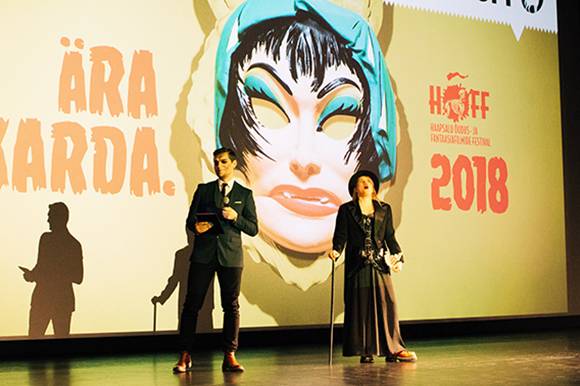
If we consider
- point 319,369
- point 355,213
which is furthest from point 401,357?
point 355,213

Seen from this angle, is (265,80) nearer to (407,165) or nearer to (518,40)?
(407,165)

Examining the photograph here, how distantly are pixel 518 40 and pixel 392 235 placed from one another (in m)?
3.00

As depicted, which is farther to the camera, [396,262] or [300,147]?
[300,147]

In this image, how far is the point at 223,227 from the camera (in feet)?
17.0

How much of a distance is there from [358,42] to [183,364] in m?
3.09

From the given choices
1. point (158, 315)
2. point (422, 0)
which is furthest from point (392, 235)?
point (422, 0)

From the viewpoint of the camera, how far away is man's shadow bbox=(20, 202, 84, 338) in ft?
19.1

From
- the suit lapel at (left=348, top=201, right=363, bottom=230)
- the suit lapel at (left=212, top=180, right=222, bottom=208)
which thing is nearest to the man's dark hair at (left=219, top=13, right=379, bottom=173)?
the suit lapel at (left=348, top=201, right=363, bottom=230)

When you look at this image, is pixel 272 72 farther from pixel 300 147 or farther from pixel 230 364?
pixel 230 364

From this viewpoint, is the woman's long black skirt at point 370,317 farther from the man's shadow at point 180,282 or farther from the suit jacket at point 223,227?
the man's shadow at point 180,282

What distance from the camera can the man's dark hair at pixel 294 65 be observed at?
6.55 m

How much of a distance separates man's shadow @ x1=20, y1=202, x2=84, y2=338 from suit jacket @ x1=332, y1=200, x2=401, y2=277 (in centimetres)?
166

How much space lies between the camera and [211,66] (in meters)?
6.47

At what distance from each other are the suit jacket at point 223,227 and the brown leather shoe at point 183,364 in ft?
1.68
